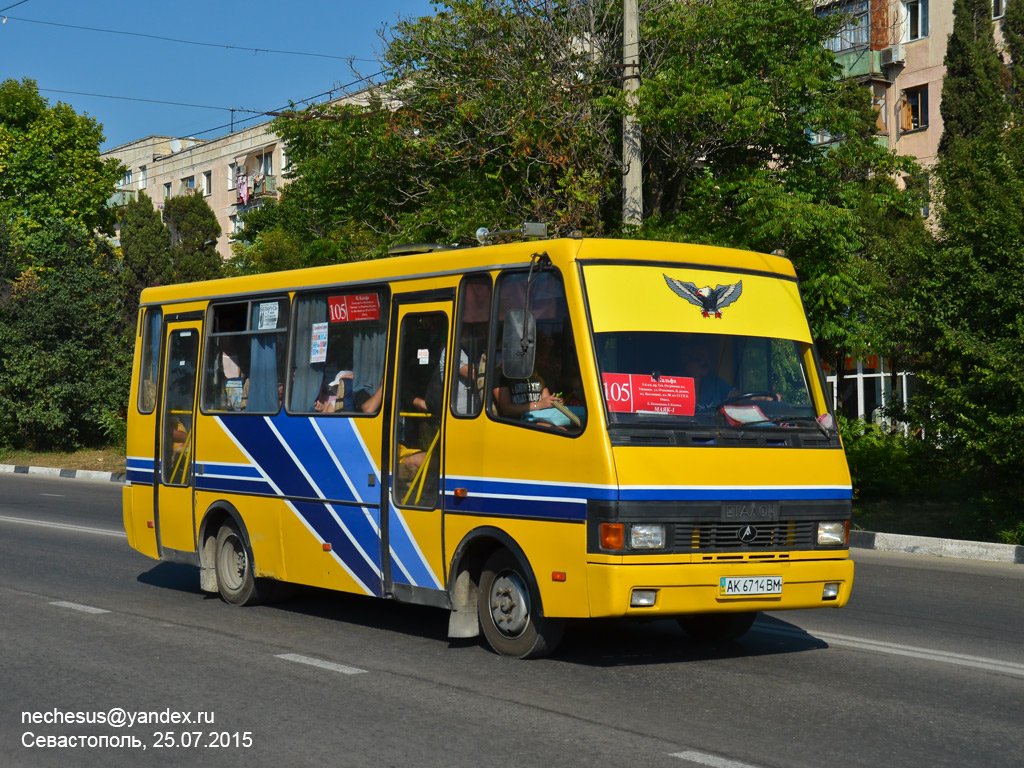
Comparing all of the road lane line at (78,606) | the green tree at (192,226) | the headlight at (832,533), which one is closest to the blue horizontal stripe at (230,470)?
the road lane line at (78,606)

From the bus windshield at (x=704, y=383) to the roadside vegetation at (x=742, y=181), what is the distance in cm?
719

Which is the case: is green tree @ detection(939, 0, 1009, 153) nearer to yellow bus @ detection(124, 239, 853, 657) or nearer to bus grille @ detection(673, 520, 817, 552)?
yellow bus @ detection(124, 239, 853, 657)

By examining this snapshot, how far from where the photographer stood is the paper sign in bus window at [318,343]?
398 inches

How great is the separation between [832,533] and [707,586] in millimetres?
1035

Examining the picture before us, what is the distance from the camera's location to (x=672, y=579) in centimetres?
753

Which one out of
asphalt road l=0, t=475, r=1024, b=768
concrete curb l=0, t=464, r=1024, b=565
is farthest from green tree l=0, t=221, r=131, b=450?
asphalt road l=0, t=475, r=1024, b=768

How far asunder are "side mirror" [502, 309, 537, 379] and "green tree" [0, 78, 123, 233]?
49475mm

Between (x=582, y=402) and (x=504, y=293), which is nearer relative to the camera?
(x=582, y=402)

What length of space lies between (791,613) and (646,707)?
3999 mm

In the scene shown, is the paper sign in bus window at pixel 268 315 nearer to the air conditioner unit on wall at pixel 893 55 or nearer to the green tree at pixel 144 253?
the air conditioner unit on wall at pixel 893 55

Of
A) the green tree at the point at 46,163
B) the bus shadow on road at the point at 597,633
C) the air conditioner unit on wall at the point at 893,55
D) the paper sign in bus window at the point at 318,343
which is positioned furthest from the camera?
the green tree at the point at 46,163

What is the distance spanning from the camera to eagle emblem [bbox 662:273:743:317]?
27.1ft

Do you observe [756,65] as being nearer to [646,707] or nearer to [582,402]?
[582,402]

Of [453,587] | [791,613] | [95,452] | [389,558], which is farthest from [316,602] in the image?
[95,452]
